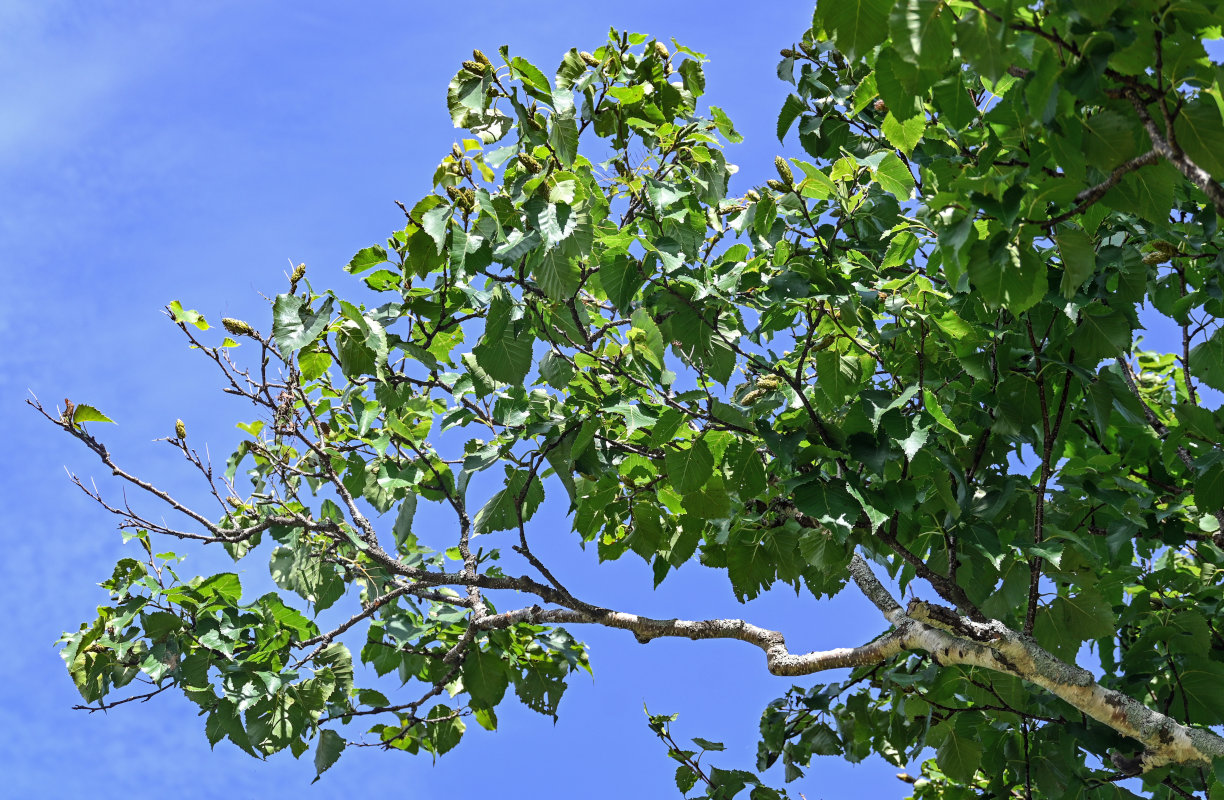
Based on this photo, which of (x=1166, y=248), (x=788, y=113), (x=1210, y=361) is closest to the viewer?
(x=1166, y=248)

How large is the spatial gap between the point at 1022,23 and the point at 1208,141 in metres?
0.59

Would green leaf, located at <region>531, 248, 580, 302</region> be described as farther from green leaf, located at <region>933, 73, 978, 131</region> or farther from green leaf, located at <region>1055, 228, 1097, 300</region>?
green leaf, located at <region>1055, 228, 1097, 300</region>

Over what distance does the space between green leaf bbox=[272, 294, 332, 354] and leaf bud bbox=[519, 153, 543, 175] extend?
833 mm

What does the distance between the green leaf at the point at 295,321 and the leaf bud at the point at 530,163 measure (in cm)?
83

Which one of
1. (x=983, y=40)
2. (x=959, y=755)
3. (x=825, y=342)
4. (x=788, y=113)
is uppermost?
(x=788, y=113)

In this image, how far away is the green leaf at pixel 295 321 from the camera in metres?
3.36

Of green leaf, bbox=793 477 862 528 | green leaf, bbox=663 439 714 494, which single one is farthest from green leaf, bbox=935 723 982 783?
green leaf, bbox=663 439 714 494

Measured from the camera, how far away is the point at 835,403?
143 inches

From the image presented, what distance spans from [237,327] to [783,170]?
2.23 m

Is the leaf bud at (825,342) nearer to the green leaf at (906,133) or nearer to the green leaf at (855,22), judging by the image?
the green leaf at (906,133)

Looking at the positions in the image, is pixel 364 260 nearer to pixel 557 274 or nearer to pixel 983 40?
pixel 557 274

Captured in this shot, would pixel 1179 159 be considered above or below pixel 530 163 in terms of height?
below

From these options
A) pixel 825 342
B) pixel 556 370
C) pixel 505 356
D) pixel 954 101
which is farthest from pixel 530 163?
pixel 954 101

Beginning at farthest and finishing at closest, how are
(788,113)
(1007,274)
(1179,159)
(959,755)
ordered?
(788,113) → (959,755) → (1007,274) → (1179,159)
